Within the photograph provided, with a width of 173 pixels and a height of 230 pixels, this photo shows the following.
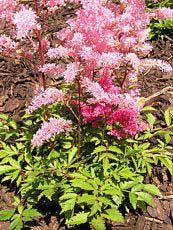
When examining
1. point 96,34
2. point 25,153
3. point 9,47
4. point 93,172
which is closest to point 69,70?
point 96,34

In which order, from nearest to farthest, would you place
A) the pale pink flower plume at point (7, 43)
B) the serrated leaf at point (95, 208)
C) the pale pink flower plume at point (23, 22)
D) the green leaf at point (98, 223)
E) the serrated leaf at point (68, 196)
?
the pale pink flower plume at point (23, 22) < the serrated leaf at point (95, 208) < the green leaf at point (98, 223) < the serrated leaf at point (68, 196) < the pale pink flower plume at point (7, 43)

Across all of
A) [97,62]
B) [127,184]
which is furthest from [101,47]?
[127,184]

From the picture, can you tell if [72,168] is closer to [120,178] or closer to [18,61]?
[120,178]

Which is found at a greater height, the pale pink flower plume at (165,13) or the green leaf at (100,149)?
the pale pink flower plume at (165,13)

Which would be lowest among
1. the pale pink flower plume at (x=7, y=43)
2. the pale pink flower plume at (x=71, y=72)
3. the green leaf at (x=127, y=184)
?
the green leaf at (x=127, y=184)

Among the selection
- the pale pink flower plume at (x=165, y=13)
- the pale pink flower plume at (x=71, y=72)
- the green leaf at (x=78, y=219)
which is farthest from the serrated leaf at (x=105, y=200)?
the pale pink flower plume at (x=165, y=13)

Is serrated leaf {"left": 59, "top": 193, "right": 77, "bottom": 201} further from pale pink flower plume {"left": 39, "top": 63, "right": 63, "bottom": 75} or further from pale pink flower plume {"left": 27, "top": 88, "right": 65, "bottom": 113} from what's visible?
pale pink flower plume {"left": 39, "top": 63, "right": 63, "bottom": 75}

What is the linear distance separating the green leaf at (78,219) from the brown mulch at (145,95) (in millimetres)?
383

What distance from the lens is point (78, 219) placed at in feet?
10.1

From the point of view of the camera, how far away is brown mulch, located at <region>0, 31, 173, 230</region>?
3.42 meters

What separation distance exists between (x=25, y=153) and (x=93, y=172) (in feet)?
2.44

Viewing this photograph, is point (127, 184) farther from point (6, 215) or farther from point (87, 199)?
point (6, 215)

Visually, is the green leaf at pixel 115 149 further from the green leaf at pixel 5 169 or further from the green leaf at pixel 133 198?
the green leaf at pixel 5 169

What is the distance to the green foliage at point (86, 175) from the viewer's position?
3.06 metres
